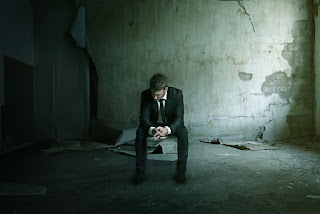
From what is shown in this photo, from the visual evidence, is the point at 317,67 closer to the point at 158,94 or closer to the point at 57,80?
Answer: the point at 158,94

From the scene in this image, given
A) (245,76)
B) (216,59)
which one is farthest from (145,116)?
(245,76)

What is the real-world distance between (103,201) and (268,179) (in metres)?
Answer: 1.56

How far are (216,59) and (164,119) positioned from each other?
2.45 meters

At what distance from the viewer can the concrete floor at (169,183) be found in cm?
184

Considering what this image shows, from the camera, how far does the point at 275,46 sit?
4520 millimetres

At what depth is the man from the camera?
2.32 m

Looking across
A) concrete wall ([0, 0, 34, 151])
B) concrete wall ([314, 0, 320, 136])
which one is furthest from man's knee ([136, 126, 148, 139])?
concrete wall ([314, 0, 320, 136])

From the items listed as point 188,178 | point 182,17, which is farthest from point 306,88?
point 188,178

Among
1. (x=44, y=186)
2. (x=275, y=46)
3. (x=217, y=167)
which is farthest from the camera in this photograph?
(x=275, y=46)

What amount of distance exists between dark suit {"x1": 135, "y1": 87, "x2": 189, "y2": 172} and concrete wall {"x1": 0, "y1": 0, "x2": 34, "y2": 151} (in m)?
2.37

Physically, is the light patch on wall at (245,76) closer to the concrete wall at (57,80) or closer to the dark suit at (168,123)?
the dark suit at (168,123)

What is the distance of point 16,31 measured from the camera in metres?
4.00

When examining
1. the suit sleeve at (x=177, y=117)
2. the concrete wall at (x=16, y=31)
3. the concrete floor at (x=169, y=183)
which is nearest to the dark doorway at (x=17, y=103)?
the concrete wall at (x=16, y=31)

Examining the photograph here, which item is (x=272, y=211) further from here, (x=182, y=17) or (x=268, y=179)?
(x=182, y=17)
